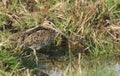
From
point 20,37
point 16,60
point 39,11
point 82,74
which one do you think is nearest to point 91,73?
point 82,74

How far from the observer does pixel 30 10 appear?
325 inches

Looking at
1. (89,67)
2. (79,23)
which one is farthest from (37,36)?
(89,67)

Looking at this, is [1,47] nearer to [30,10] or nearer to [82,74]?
[82,74]

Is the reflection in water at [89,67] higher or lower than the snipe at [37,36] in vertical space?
lower

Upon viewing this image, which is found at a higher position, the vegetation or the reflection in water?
the vegetation

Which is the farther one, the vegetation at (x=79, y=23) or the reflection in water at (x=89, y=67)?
the vegetation at (x=79, y=23)

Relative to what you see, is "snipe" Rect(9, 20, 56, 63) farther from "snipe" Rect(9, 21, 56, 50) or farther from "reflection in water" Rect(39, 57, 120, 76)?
"reflection in water" Rect(39, 57, 120, 76)

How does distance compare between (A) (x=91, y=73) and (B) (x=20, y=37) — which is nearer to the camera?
(A) (x=91, y=73)

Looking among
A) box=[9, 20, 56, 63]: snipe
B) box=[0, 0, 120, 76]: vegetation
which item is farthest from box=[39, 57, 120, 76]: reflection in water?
box=[9, 20, 56, 63]: snipe

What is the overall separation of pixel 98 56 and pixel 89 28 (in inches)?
20.0

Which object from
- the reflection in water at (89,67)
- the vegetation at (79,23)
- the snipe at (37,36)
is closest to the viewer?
the reflection in water at (89,67)

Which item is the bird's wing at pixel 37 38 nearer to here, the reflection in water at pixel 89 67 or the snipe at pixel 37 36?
the snipe at pixel 37 36

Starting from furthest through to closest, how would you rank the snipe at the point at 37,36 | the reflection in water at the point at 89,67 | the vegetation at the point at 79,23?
the vegetation at the point at 79,23 → the snipe at the point at 37,36 → the reflection in water at the point at 89,67

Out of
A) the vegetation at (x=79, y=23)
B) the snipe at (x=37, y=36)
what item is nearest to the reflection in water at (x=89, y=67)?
the vegetation at (x=79, y=23)
